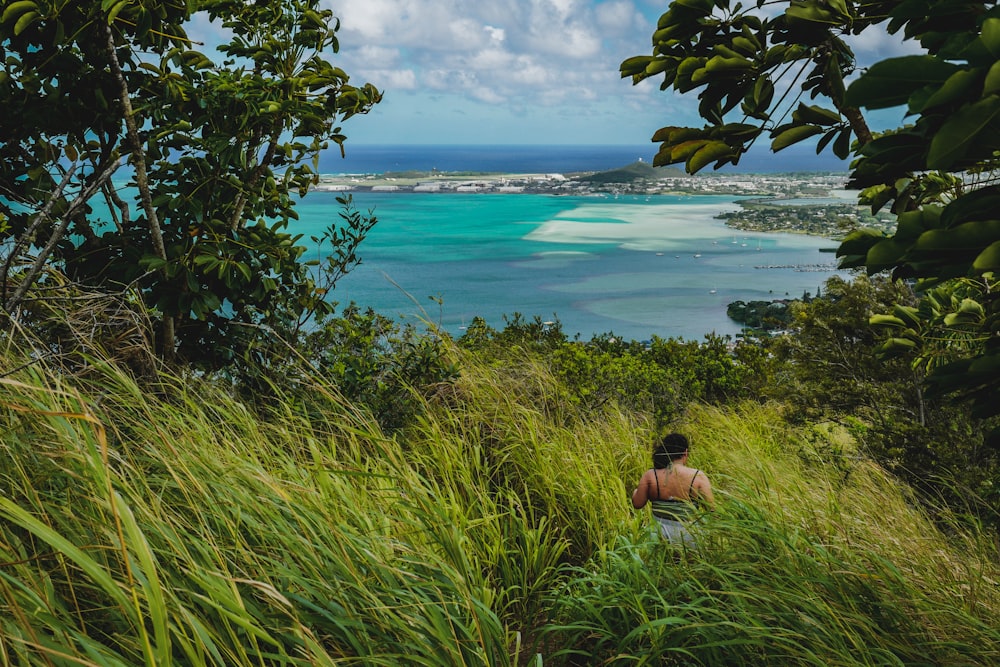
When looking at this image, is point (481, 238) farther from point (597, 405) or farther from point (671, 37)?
point (671, 37)

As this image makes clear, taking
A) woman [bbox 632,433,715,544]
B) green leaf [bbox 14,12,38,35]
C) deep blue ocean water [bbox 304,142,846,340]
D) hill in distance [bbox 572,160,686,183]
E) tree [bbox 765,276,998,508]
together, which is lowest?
deep blue ocean water [bbox 304,142,846,340]

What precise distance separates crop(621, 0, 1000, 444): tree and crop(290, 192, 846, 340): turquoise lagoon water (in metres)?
5.41

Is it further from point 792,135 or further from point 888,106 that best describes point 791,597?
point 888,106

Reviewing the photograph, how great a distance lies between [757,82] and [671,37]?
0.20 m

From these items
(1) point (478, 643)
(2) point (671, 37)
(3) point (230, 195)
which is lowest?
(1) point (478, 643)

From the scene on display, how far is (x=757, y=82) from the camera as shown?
1.38 metres

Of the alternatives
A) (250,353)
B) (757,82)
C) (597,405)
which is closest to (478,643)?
(757,82)

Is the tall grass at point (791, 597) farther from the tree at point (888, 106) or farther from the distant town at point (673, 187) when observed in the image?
the distant town at point (673, 187)

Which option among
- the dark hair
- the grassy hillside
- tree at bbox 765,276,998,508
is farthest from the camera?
tree at bbox 765,276,998,508

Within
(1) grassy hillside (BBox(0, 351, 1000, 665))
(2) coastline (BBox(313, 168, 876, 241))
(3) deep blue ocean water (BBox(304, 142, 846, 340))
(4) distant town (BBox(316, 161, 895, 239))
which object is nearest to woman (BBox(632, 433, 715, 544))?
(1) grassy hillside (BBox(0, 351, 1000, 665))

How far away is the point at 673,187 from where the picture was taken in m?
82.7

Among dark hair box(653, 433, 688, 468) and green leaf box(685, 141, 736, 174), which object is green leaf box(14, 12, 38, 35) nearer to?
green leaf box(685, 141, 736, 174)

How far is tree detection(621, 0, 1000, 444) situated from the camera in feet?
2.75

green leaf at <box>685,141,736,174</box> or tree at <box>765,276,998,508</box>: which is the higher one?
green leaf at <box>685,141,736,174</box>
